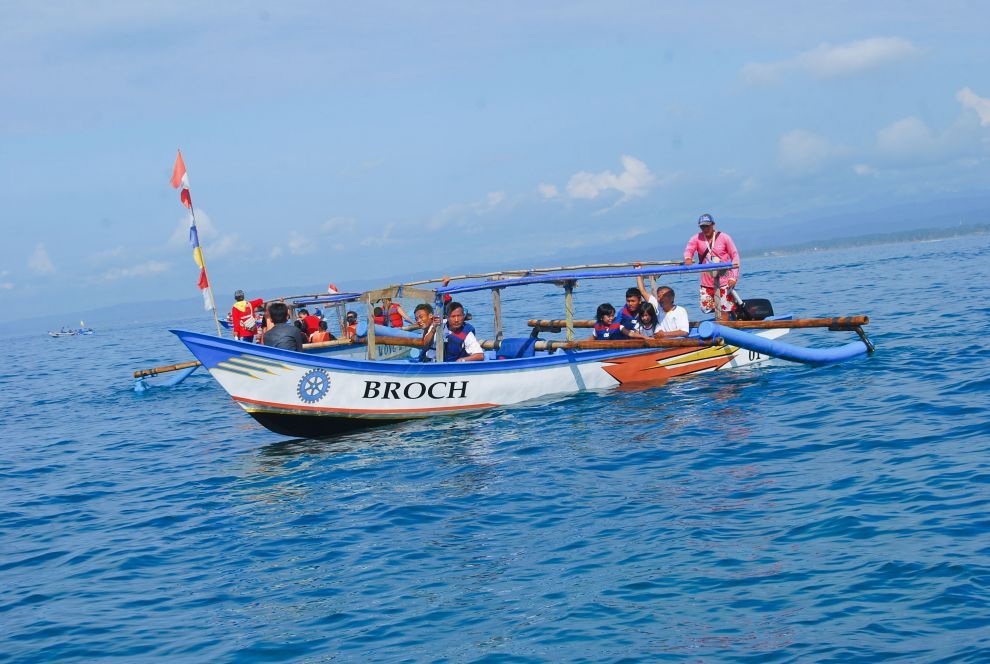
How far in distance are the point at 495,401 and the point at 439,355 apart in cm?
124

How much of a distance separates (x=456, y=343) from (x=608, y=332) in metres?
2.92

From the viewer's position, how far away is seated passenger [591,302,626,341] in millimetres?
16922

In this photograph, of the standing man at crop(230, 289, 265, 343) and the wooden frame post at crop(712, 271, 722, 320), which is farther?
the standing man at crop(230, 289, 265, 343)

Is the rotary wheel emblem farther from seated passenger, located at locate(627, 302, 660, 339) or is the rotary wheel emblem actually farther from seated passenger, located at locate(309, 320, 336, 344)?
seated passenger, located at locate(309, 320, 336, 344)

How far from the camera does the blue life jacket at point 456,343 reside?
16.0 meters

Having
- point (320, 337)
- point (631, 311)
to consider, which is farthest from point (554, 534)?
point (320, 337)

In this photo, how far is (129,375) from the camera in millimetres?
35094

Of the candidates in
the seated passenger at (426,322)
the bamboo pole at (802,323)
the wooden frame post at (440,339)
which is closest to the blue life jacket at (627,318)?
the bamboo pole at (802,323)

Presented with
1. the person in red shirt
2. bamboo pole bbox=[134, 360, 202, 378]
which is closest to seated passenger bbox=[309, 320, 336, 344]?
the person in red shirt

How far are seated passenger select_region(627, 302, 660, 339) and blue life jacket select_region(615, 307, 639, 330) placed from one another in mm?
97

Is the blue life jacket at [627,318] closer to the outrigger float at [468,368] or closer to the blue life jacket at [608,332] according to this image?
the blue life jacket at [608,332]

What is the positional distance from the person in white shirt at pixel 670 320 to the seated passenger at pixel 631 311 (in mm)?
446

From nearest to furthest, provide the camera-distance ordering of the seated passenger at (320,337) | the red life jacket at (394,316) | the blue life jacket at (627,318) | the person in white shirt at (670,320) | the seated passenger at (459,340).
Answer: the seated passenger at (459,340)
the person in white shirt at (670,320)
the blue life jacket at (627,318)
the seated passenger at (320,337)
the red life jacket at (394,316)

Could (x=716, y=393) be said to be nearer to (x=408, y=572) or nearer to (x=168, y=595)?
(x=408, y=572)
